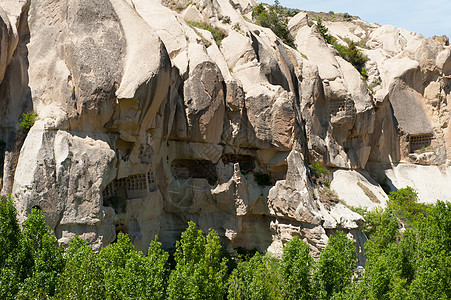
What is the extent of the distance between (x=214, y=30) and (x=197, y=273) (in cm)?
1872

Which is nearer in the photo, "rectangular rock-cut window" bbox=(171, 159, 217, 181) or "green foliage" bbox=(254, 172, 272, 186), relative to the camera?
"rectangular rock-cut window" bbox=(171, 159, 217, 181)

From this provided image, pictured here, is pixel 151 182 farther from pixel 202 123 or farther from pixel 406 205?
pixel 406 205

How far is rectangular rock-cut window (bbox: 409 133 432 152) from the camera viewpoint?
39031mm

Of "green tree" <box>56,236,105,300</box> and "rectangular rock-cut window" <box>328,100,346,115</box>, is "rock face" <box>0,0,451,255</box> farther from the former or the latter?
"green tree" <box>56,236,105,300</box>

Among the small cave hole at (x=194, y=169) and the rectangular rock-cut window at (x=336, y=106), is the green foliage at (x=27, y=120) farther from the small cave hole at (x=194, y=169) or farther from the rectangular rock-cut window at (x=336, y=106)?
the rectangular rock-cut window at (x=336, y=106)

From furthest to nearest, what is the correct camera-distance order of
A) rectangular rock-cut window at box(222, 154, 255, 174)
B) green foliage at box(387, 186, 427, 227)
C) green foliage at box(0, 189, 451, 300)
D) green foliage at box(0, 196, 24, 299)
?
1. green foliage at box(387, 186, 427, 227)
2. rectangular rock-cut window at box(222, 154, 255, 174)
3. green foliage at box(0, 189, 451, 300)
4. green foliage at box(0, 196, 24, 299)

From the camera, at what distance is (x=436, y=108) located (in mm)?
38906

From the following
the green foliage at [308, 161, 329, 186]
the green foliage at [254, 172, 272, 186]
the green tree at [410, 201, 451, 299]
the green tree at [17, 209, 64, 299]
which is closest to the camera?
the green tree at [17, 209, 64, 299]

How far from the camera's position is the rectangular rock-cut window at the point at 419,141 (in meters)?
39.0

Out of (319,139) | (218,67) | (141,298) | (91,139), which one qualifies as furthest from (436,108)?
(141,298)

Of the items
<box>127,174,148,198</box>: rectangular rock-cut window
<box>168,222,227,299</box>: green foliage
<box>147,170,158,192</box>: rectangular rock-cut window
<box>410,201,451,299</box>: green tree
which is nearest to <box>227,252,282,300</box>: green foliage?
<box>168,222,227,299</box>: green foliage

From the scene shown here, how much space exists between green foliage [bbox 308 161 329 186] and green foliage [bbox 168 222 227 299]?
40.9ft

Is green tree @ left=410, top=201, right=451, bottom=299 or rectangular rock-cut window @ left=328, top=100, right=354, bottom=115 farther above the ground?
rectangular rock-cut window @ left=328, top=100, right=354, bottom=115

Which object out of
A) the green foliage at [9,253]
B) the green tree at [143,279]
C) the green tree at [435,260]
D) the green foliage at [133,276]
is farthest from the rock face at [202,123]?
the green tree at [435,260]
